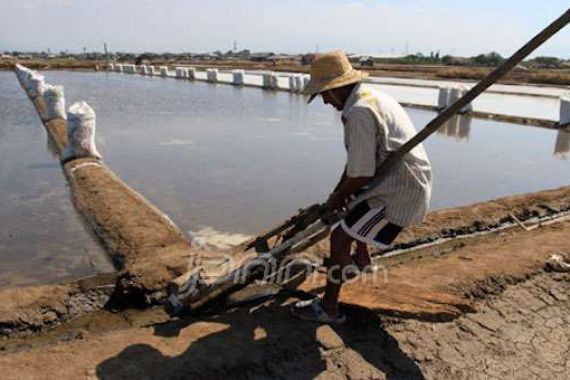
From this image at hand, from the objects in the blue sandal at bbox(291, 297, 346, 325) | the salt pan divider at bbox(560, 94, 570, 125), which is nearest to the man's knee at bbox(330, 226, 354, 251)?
the blue sandal at bbox(291, 297, 346, 325)

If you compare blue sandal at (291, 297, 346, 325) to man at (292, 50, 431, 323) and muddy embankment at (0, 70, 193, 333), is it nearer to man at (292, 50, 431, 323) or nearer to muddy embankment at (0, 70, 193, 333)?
man at (292, 50, 431, 323)

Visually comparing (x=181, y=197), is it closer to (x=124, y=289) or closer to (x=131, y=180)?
(x=131, y=180)

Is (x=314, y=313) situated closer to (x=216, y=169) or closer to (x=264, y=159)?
(x=216, y=169)

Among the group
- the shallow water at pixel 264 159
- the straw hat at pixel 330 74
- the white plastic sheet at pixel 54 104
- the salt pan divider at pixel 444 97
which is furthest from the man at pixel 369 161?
the salt pan divider at pixel 444 97

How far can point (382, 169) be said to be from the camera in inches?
98.9

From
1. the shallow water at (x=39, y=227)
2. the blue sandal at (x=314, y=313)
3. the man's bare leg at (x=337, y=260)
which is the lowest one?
the shallow water at (x=39, y=227)

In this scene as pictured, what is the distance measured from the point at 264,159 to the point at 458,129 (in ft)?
17.1

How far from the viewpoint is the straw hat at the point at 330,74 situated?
252 cm

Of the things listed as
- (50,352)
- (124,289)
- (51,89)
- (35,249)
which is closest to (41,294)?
(124,289)

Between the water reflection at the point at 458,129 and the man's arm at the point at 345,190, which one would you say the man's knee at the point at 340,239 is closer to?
the man's arm at the point at 345,190

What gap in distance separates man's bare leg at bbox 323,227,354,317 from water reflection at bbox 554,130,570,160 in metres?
7.45

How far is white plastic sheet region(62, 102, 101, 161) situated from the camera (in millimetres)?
7383

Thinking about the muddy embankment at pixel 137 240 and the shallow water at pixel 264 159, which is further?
the shallow water at pixel 264 159

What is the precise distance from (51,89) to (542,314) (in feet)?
34.9
